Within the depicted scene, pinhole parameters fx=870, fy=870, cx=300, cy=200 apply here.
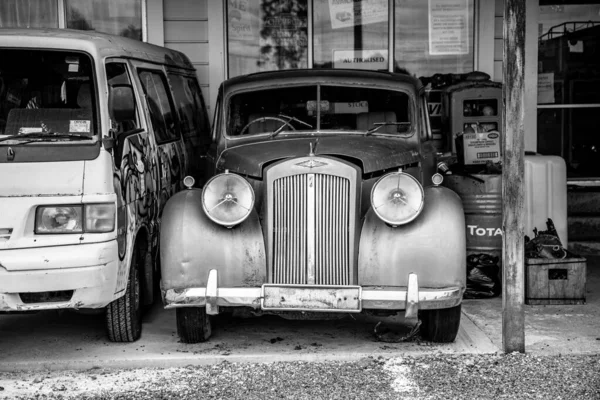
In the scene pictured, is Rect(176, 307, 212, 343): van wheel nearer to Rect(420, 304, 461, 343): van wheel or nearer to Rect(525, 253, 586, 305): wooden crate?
Rect(420, 304, 461, 343): van wheel

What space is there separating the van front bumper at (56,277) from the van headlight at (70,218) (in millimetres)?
106

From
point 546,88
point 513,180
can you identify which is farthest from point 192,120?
point 546,88

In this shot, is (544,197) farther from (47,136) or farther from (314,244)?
(47,136)

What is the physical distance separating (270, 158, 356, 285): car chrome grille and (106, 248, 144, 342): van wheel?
1011 millimetres

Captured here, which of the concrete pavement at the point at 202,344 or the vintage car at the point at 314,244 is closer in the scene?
the vintage car at the point at 314,244

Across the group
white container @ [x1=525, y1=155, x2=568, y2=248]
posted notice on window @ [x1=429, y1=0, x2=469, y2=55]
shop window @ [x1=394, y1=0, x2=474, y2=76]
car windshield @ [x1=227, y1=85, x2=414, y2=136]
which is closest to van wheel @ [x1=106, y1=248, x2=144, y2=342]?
car windshield @ [x1=227, y1=85, x2=414, y2=136]

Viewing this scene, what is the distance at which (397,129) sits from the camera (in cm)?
639

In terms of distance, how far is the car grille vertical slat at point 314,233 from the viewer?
5.27m

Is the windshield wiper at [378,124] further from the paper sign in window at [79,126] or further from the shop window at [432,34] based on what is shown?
the shop window at [432,34]

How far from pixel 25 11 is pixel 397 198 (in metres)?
5.26

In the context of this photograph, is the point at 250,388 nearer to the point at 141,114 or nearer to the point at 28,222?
the point at 28,222

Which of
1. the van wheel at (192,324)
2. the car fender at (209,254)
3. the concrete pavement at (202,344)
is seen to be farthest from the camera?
the van wheel at (192,324)

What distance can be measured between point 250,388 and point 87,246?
1235 mm

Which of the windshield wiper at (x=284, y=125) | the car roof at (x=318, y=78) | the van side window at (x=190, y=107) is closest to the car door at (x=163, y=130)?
the van side window at (x=190, y=107)
